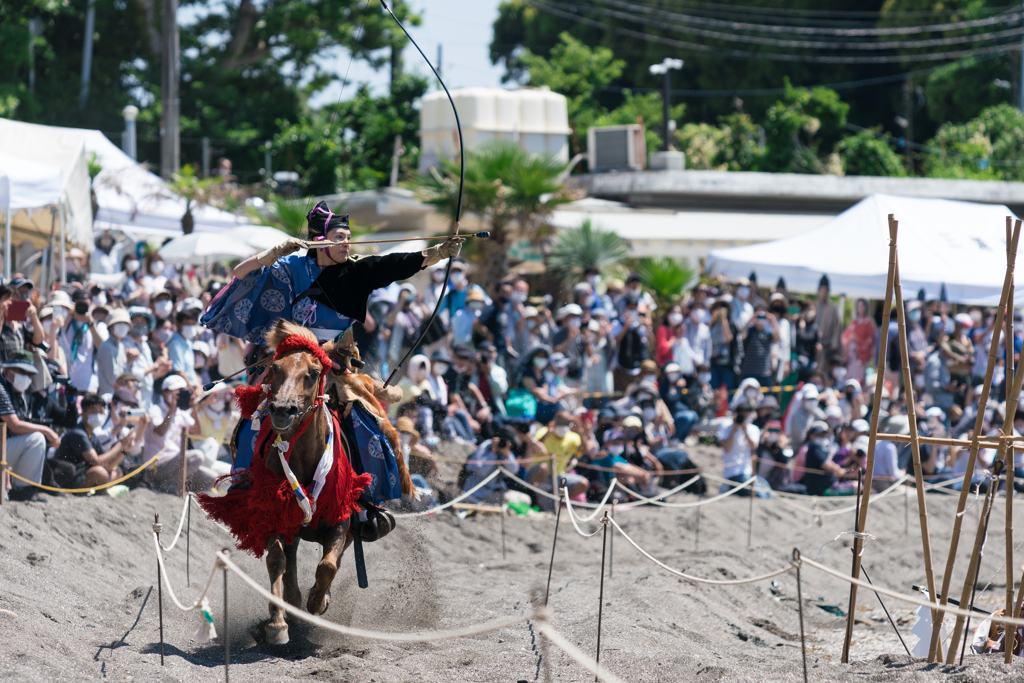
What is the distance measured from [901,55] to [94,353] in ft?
127

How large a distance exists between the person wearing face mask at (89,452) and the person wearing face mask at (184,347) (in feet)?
4.25

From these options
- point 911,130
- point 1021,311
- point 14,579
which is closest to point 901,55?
point 911,130

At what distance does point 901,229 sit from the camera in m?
Answer: 14.3

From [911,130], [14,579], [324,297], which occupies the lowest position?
[14,579]

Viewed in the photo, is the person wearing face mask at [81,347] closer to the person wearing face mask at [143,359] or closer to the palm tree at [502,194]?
the person wearing face mask at [143,359]

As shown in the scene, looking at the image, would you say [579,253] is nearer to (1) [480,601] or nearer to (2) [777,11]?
(1) [480,601]

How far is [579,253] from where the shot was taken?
54.1ft

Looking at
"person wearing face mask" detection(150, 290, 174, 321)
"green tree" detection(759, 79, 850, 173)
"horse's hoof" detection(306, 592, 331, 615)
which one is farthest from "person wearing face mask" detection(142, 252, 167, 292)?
"green tree" detection(759, 79, 850, 173)

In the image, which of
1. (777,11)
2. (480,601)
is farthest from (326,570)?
(777,11)

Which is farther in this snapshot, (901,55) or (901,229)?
(901,55)

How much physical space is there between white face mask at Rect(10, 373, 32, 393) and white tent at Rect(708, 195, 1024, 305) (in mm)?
9231

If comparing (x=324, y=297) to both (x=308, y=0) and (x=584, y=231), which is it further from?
(x=308, y=0)

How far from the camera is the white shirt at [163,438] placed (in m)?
9.34

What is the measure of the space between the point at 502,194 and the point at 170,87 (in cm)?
762
